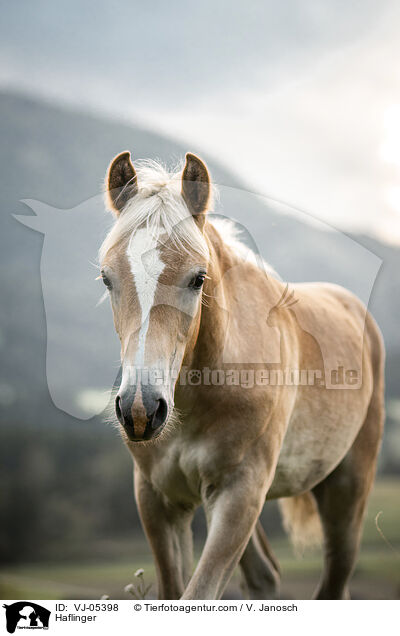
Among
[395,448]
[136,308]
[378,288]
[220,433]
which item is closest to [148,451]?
[220,433]

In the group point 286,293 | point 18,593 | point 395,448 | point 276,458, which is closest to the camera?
point 276,458

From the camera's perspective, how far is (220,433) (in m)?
1.78

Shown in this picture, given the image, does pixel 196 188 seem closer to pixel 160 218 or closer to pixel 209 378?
pixel 160 218

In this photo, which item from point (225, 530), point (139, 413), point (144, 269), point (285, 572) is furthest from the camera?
point (285, 572)

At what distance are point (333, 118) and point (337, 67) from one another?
0.21 m

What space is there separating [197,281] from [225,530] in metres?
0.69

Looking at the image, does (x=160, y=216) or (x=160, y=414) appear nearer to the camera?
(x=160, y=414)

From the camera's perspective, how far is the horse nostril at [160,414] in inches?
55.4

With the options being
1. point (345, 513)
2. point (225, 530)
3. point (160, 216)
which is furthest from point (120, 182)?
point (345, 513)

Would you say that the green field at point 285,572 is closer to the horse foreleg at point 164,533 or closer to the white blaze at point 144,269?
the horse foreleg at point 164,533

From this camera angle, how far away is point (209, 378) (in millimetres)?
1793

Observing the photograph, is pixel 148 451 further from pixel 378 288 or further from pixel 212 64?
pixel 212 64
